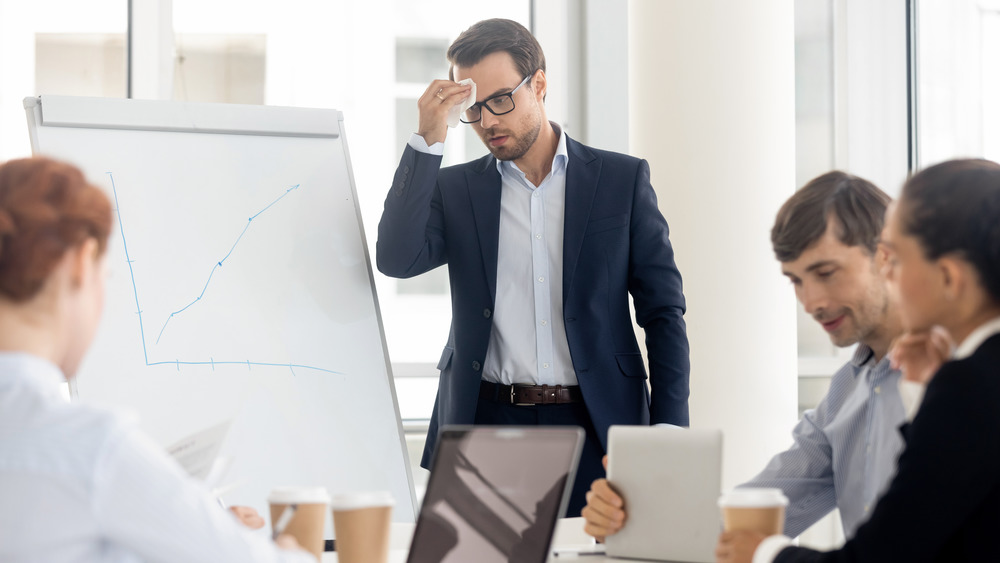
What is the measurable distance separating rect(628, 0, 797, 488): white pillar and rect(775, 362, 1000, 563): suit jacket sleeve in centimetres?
217

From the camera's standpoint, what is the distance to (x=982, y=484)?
3.14 feet

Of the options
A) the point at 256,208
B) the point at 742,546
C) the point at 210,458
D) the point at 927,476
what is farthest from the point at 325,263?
the point at 927,476

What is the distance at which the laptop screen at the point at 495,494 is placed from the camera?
1.21 m

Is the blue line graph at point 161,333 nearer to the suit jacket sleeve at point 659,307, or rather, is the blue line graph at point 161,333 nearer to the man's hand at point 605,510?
the suit jacket sleeve at point 659,307

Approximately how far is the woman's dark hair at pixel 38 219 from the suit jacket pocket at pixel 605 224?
1.41m

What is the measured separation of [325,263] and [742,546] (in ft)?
4.16

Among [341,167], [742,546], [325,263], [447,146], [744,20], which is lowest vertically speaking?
[742,546]

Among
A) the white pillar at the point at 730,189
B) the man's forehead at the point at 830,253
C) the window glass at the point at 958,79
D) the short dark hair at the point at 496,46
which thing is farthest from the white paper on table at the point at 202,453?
the window glass at the point at 958,79

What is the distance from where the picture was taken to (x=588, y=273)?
7.22ft

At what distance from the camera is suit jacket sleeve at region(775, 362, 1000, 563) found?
955 mm

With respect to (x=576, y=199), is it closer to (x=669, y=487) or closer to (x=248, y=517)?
(x=669, y=487)

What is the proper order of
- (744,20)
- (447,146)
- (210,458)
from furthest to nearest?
(447,146) < (744,20) < (210,458)

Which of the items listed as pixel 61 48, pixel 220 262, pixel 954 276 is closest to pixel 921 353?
pixel 954 276

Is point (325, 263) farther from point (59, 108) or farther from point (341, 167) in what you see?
point (59, 108)
